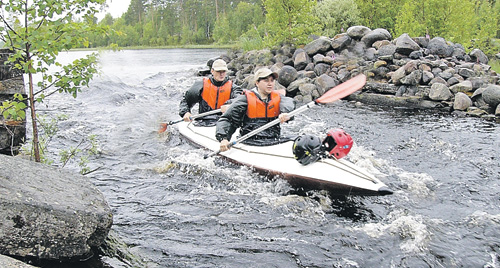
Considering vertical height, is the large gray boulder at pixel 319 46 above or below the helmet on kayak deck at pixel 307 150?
above

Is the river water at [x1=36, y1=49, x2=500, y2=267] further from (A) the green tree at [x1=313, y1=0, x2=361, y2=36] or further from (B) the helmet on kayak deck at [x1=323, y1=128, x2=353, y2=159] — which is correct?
(A) the green tree at [x1=313, y1=0, x2=361, y2=36]

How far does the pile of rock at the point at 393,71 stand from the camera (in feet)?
31.7

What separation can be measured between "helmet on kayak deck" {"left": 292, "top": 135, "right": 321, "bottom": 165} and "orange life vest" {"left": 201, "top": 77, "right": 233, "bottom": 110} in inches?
94.7

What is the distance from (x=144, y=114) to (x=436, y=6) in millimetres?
11468

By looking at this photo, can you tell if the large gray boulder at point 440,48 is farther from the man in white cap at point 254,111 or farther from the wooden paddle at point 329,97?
the man in white cap at point 254,111

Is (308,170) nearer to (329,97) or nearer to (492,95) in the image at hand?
(329,97)

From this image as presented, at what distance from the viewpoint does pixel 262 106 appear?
207 inches

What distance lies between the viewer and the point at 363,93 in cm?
1109

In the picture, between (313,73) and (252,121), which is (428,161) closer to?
(252,121)

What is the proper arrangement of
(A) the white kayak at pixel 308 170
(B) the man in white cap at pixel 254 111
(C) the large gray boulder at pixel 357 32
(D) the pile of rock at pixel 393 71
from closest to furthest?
(A) the white kayak at pixel 308 170 < (B) the man in white cap at pixel 254 111 < (D) the pile of rock at pixel 393 71 < (C) the large gray boulder at pixel 357 32

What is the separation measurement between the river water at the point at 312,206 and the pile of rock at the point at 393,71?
1966 millimetres

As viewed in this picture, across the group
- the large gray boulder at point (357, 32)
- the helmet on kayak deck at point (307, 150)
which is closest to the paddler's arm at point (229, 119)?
the helmet on kayak deck at point (307, 150)

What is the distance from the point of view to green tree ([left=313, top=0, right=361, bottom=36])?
1745 centimetres

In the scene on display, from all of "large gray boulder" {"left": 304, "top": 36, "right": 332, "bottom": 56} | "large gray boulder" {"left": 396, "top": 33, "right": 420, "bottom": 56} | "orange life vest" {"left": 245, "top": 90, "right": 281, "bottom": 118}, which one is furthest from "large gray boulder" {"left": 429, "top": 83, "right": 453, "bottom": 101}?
"orange life vest" {"left": 245, "top": 90, "right": 281, "bottom": 118}
